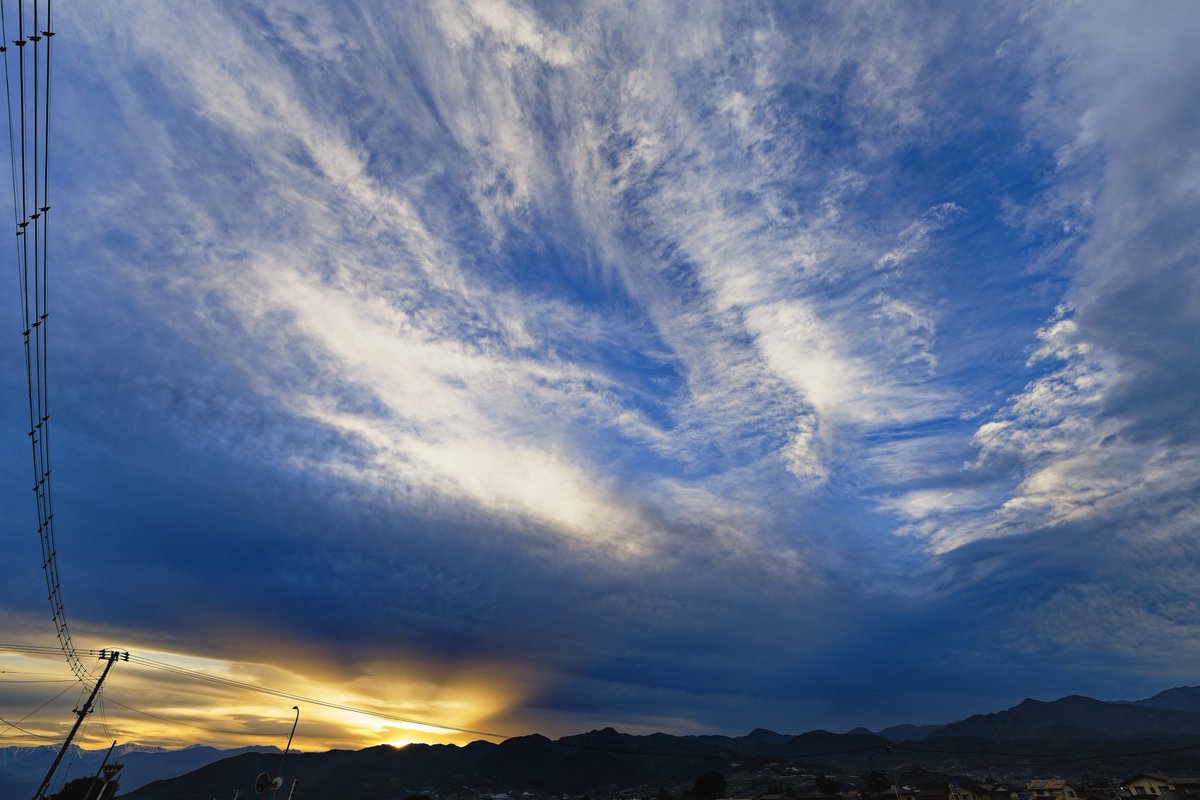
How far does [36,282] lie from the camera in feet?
58.1

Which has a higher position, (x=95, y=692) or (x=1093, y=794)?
(x=95, y=692)

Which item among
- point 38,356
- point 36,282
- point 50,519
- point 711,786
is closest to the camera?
point 36,282

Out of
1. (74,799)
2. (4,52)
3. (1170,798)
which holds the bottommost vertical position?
(1170,798)

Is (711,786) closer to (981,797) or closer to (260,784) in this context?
(981,797)

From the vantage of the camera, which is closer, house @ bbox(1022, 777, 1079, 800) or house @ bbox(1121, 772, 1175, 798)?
house @ bbox(1121, 772, 1175, 798)

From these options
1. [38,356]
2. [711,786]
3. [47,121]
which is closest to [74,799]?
[38,356]

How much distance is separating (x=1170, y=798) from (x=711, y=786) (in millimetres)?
110986

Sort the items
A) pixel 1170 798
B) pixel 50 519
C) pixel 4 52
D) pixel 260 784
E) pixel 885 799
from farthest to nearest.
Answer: pixel 885 799 → pixel 1170 798 → pixel 260 784 → pixel 50 519 → pixel 4 52

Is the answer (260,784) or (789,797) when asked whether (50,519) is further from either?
(789,797)

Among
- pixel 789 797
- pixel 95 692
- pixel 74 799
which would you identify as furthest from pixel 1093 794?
pixel 74 799

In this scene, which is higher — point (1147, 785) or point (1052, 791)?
point (1052, 791)

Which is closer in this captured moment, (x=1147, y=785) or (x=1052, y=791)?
(x=1147, y=785)

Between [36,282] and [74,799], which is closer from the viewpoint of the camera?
[36,282]

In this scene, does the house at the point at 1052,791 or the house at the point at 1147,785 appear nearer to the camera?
the house at the point at 1147,785
